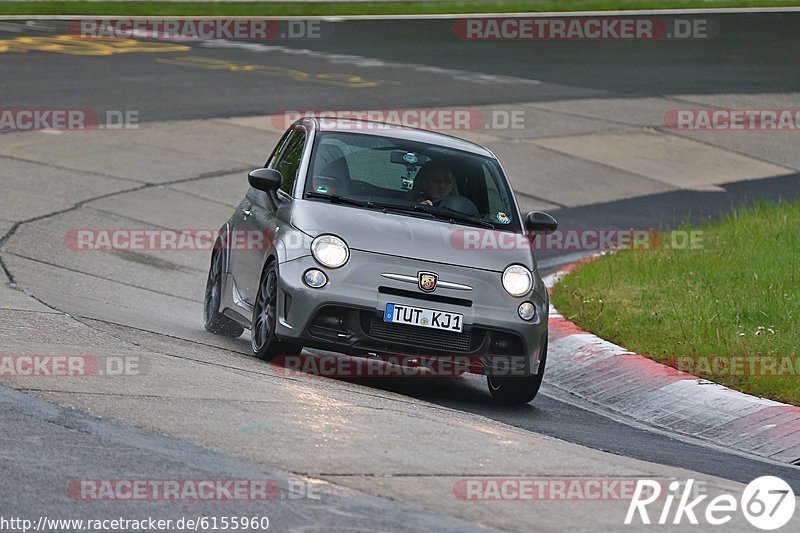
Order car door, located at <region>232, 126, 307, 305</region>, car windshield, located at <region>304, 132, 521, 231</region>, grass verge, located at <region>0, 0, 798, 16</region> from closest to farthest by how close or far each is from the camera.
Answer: car windshield, located at <region>304, 132, 521, 231</region> → car door, located at <region>232, 126, 307, 305</region> → grass verge, located at <region>0, 0, 798, 16</region>

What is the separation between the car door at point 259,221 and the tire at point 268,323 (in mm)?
219

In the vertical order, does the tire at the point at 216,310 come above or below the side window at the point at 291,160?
below

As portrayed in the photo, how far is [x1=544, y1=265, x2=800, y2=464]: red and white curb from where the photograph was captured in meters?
8.66

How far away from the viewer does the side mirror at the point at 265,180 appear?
9859mm

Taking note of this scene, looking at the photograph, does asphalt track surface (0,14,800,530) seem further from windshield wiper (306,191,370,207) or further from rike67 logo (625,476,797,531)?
windshield wiper (306,191,370,207)

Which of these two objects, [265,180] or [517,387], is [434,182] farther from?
[517,387]

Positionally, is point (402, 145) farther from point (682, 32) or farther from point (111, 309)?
point (682, 32)

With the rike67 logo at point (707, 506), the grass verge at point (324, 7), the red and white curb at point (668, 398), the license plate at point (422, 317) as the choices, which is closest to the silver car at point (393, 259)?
the license plate at point (422, 317)

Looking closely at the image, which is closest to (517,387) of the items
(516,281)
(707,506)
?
(516,281)

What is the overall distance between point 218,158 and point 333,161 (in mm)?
9388

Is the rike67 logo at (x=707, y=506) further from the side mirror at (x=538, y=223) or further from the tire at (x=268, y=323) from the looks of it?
the side mirror at (x=538, y=223)

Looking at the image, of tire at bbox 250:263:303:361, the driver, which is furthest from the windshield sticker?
tire at bbox 250:263:303:361

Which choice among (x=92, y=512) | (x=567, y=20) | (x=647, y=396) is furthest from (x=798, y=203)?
(x=567, y=20)

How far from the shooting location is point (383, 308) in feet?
28.8
